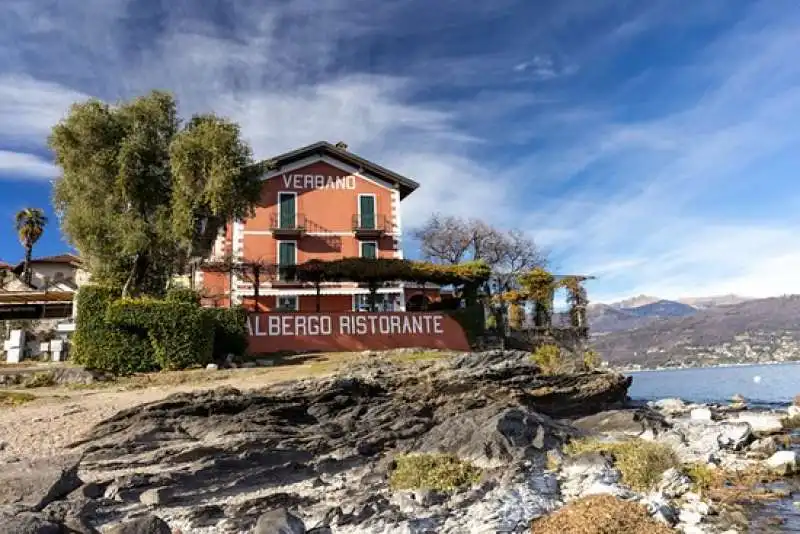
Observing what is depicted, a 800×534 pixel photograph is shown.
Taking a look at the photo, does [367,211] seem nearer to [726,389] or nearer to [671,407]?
[671,407]

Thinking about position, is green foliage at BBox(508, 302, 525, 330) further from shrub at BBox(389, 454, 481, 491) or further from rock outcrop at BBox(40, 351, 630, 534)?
shrub at BBox(389, 454, 481, 491)

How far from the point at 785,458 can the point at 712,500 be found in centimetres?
465

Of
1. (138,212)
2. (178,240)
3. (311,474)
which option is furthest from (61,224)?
(311,474)

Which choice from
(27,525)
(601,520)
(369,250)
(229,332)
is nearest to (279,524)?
(27,525)

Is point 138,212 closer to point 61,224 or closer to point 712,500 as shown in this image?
point 61,224

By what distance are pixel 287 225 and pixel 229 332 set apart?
598 inches

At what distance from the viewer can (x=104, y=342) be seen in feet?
72.0

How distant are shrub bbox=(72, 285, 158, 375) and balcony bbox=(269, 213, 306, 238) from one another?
681 inches

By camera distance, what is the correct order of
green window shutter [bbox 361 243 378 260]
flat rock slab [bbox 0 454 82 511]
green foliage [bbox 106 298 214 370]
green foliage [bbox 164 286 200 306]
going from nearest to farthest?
flat rock slab [bbox 0 454 82 511] < green foliage [bbox 106 298 214 370] < green foliage [bbox 164 286 200 306] < green window shutter [bbox 361 243 378 260]

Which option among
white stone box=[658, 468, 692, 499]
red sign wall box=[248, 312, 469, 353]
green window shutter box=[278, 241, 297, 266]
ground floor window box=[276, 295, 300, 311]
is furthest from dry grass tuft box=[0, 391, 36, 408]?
green window shutter box=[278, 241, 297, 266]

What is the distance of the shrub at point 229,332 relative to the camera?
25.2 meters

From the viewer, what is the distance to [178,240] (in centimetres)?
2605

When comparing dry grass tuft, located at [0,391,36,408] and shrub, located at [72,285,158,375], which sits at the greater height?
shrub, located at [72,285,158,375]

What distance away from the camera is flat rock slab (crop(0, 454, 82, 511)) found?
725 centimetres
